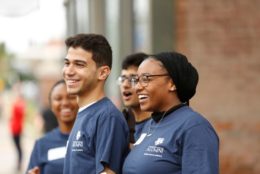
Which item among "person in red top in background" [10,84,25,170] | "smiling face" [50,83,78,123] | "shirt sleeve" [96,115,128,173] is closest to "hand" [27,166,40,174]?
"smiling face" [50,83,78,123]

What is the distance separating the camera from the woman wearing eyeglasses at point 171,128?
4.45 m

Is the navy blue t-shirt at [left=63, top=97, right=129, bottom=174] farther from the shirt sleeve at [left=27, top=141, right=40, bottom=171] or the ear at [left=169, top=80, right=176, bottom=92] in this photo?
the shirt sleeve at [left=27, top=141, right=40, bottom=171]

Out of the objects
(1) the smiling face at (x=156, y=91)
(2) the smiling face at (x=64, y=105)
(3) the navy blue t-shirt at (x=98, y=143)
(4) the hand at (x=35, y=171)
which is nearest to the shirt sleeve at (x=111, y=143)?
(3) the navy blue t-shirt at (x=98, y=143)

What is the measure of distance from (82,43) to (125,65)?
54.6 inches

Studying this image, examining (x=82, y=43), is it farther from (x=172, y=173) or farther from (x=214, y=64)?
(x=214, y=64)

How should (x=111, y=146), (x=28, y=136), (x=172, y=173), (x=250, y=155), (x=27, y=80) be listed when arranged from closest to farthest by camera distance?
(x=172, y=173), (x=111, y=146), (x=250, y=155), (x=28, y=136), (x=27, y=80)

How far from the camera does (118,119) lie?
500cm

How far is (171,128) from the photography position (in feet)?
15.2

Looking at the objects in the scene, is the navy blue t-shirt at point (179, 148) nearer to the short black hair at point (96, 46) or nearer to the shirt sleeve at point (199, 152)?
the shirt sleeve at point (199, 152)

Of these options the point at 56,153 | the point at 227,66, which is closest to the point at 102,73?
the point at 56,153

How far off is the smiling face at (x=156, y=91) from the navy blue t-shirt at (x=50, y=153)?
5.69 ft

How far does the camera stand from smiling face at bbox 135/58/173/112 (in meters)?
4.78

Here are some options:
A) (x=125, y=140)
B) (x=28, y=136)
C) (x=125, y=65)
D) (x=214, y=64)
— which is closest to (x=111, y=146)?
(x=125, y=140)

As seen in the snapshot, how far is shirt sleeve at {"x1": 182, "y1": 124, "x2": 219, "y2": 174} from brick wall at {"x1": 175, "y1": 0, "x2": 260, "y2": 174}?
5.53 m
